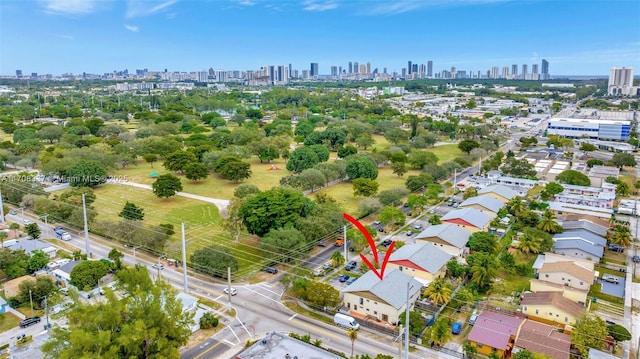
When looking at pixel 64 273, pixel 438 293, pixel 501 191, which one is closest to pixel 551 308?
pixel 438 293

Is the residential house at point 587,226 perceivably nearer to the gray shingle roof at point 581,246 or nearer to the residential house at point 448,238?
the gray shingle roof at point 581,246

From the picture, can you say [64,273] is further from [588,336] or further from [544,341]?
[588,336]

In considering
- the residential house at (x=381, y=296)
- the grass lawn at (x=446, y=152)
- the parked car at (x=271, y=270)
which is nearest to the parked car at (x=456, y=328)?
the residential house at (x=381, y=296)

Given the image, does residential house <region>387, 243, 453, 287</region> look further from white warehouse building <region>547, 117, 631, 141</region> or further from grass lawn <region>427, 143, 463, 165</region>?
white warehouse building <region>547, 117, 631, 141</region>

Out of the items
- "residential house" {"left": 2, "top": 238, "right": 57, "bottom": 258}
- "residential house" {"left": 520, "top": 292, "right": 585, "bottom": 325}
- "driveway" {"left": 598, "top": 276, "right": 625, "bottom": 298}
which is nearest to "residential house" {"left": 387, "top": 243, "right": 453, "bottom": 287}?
"residential house" {"left": 520, "top": 292, "right": 585, "bottom": 325}

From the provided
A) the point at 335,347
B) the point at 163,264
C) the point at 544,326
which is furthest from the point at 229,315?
A: the point at 544,326

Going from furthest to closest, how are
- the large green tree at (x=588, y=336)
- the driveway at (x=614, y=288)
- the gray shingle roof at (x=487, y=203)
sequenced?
the gray shingle roof at (x=487, y=203)
the driveway at (x=614, y=288)
the large green tree at (x=588, y=336)
